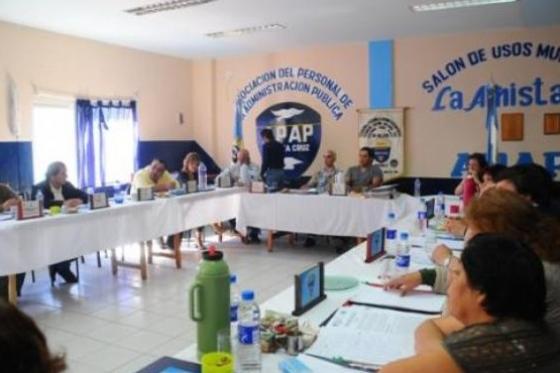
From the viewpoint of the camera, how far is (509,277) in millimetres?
Answer: 1058

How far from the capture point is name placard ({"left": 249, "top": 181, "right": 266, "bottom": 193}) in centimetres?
600

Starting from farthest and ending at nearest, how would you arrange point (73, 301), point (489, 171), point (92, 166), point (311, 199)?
point (92, 166) → point (311, 199) → point (73, 301) → point (489, 171)

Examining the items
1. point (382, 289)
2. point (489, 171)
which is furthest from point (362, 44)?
point (382, 289)

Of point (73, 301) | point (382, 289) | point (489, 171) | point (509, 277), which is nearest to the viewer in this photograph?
point (509, 277)

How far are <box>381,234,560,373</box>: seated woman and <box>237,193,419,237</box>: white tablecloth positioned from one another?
388cm

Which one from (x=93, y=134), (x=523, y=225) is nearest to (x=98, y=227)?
(x=93, y=134)

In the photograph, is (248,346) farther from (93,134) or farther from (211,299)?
(93,134)

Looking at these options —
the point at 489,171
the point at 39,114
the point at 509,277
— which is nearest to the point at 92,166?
the point at 39,114

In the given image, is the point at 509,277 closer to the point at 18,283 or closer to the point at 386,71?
the point at 18,283

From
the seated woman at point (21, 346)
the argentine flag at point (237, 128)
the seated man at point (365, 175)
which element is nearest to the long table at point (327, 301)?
the seated woman at point (21, 346)

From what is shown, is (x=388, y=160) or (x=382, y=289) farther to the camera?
(x=388, y=160)

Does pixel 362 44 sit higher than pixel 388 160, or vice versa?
pixel 362 44

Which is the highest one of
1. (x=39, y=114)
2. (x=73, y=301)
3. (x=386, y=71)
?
(x=386, y=71)

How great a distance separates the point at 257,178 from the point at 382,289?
4.66 metres
